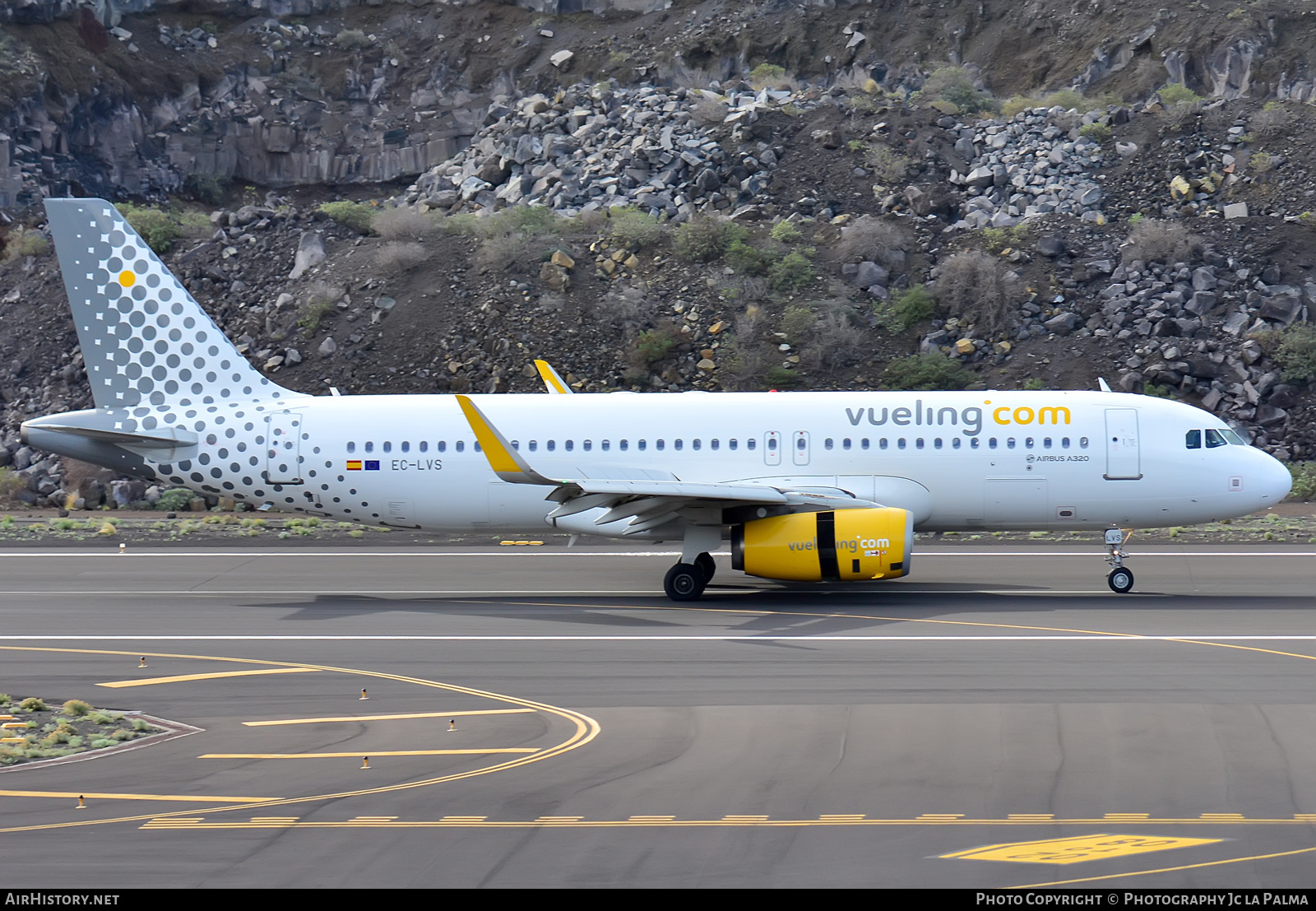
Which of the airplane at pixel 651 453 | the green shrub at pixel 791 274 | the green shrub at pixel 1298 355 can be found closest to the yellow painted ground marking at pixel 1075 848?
the airplane at pixel 651 453

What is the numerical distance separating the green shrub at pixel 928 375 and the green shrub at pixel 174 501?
21869mm

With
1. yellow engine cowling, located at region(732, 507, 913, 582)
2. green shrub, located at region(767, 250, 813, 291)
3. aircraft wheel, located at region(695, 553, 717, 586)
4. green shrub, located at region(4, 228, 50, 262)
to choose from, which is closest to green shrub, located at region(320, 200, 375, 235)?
green shrub, located at region(4, 228, 50, 262)

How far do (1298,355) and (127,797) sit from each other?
39.8 m

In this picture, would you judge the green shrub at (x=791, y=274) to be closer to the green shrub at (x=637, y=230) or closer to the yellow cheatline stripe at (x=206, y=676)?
the green shrub at (x=637, y=230)

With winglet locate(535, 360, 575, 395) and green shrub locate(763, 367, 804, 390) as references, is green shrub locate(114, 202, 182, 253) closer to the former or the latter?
green shrub locate(763, 367, 804, 390)

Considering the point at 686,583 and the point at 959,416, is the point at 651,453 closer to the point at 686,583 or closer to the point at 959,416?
the point at 686,583

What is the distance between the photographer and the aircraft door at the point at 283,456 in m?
24.1

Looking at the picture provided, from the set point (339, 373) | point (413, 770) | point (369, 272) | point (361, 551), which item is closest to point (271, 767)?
point (413, 770)

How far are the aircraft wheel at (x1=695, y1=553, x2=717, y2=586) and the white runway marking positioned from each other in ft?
10.7

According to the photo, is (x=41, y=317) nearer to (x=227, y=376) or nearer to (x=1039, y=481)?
(x=227, y=376)

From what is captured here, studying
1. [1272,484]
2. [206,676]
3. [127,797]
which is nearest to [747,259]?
[1272,484]

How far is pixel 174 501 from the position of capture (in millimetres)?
38719

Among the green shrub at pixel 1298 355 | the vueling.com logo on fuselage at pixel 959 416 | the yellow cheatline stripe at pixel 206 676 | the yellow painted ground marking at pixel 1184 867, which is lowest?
the yellow painted ground marking at pixel 1184 867

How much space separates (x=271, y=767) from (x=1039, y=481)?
1475 cm
